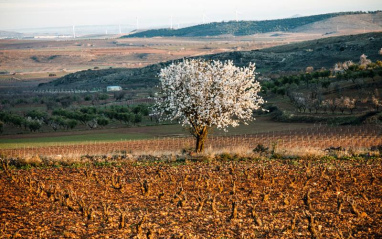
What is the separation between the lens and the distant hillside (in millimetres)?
154125

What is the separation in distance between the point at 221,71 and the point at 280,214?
17573mm

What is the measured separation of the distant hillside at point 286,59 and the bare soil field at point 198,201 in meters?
124

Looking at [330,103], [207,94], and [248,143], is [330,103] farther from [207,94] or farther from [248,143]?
[207,94]

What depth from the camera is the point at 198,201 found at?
19469 mm

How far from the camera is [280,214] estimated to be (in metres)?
17.8

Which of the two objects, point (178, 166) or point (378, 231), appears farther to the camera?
point (178, 166)

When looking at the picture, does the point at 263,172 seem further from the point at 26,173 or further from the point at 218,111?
the point at 26,173

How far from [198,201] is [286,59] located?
16529 centimetres

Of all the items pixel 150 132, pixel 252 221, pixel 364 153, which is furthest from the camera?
pixel 150 132

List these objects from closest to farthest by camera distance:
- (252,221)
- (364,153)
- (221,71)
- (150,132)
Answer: (252,221), (364,153), (221,71), (150,132)

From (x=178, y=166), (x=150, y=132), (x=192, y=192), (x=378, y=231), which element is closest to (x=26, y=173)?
(x=178, y=166)

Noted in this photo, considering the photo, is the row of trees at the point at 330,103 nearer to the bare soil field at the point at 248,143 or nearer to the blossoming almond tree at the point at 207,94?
the bare soil field at the point at 248,143

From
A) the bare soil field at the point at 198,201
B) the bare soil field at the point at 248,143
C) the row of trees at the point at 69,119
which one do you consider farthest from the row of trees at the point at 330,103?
the bare soil field at the point at 198,201

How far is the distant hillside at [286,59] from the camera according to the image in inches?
6068
